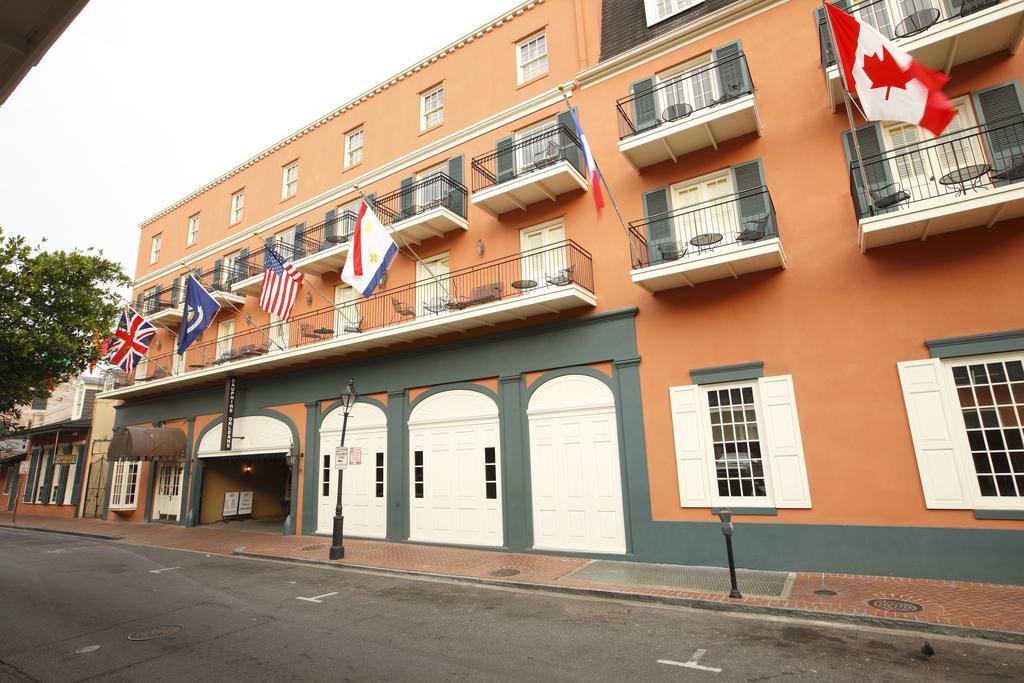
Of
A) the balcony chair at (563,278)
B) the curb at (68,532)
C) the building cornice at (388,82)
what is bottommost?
the curb at (68,532)

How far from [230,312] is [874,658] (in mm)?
22717

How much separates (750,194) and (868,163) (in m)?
2.04

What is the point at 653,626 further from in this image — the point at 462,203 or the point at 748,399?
the point at 462,203

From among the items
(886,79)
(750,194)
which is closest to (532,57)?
(750,194)

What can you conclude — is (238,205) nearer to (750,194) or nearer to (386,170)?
(386,170)

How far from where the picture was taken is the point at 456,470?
1366 centimetres

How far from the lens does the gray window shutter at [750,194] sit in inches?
410

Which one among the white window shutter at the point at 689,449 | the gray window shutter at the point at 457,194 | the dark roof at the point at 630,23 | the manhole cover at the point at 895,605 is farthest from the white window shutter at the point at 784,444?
the gray window shutter at the point at 457,194

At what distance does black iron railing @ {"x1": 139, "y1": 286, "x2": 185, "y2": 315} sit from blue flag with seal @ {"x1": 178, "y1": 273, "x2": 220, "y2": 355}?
21.9 ft

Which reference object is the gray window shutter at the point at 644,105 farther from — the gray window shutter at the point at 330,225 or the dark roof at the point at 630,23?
the gray window shutter at the point at 330,225

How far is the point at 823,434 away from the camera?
30.9 feet

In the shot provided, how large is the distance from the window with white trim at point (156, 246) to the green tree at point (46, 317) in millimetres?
12810

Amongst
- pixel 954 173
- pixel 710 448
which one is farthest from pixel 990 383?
pixel 710 448

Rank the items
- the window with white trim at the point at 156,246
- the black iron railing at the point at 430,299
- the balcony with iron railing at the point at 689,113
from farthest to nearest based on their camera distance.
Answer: the window with white trim at the point at 156,246 < the black iron railing at the point at 430,299 < the balcony with iron railing at the point at 689,113
